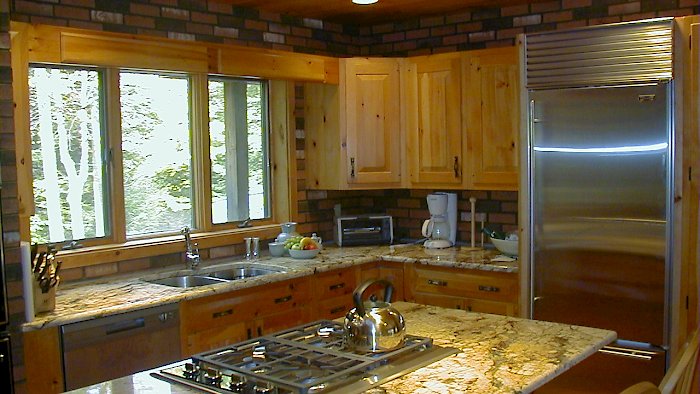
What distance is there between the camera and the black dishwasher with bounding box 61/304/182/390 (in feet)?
10.2

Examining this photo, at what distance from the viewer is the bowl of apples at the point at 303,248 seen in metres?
4.53

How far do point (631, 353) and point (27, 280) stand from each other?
9.41 ft

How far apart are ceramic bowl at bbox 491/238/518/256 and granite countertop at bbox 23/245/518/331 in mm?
63

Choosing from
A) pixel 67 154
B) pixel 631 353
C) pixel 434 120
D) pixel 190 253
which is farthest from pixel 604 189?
pixel 67 154

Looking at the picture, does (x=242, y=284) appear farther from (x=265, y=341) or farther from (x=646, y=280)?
(x=646, y=280)

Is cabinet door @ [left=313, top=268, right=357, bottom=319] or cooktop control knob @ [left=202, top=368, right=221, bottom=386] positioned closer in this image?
cooktop control knob @ [left=202, top=368, right=221, bottom=386]

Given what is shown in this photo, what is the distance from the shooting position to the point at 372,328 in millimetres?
2293

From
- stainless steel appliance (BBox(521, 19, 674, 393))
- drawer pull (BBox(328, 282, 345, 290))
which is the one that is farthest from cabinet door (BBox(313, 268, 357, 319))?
stainless steel appliance (BBox(521, 19, 674, 393))

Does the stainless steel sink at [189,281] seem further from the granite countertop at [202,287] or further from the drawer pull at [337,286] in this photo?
the drawer pull at [337,286]

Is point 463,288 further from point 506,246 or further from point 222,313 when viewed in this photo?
point 222,313

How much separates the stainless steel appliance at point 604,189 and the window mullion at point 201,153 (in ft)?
6.17

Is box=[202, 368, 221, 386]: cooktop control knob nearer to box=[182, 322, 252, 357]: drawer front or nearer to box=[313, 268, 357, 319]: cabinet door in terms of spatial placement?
box=[182, 322, 252, 357]: drawer front

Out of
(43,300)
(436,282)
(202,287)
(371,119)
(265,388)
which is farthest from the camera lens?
(371,119)

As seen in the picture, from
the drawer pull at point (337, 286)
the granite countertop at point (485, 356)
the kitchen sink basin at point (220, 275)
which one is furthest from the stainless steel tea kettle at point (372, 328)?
the drawer pull at point (337, 286)
